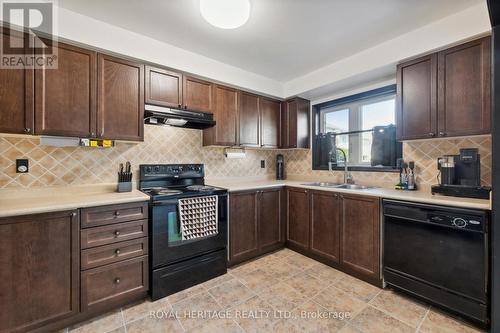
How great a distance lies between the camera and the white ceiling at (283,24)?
1768mm

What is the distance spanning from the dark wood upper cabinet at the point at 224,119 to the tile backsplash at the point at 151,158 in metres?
0.27

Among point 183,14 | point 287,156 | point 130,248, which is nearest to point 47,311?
point 130,248

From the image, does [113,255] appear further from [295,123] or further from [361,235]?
[295,123]

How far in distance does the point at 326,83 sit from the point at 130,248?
287 centimetres

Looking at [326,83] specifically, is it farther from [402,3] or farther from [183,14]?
[183,14]

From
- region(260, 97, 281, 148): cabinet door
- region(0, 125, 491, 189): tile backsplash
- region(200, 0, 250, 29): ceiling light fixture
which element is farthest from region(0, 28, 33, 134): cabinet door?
region(260, 97, 281, 148): cabinet door

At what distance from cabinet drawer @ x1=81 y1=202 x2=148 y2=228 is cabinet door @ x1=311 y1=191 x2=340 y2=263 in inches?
74.7

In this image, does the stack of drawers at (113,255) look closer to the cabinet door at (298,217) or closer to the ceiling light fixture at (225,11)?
the ceiling light fixture at (225,11)

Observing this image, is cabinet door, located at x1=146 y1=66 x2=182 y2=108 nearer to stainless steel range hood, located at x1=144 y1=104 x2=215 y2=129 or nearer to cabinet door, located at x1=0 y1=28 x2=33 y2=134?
stainless steel range hood, located at x1=144 y1=104 x2=215 y2=129

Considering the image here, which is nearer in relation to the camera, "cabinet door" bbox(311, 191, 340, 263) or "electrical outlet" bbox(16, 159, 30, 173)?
"electrical outlet" bbox(16, 159, 30, 173)

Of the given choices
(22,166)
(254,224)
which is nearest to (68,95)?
(22,166)

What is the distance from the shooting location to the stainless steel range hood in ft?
7.37

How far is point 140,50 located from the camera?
7.21 ft

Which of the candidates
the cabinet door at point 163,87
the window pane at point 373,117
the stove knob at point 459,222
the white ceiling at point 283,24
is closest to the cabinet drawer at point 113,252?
the cabinet door at point 163,87
